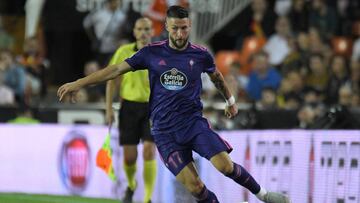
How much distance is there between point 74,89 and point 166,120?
1.11 metres

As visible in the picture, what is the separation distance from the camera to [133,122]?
14.1 m

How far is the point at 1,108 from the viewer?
742 inches

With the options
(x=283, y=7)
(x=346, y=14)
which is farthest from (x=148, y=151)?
(x=346, y=14)

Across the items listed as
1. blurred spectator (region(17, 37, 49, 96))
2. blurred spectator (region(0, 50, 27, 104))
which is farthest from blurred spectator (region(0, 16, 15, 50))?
blurred spectator (region(0, 50, 27, 104))

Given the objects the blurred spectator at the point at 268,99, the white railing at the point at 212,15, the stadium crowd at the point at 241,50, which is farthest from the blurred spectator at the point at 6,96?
the blurred spectator at the point at 268,99

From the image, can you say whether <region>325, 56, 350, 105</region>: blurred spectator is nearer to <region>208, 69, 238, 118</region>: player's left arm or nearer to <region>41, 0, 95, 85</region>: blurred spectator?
<region>41, 0, 95, 85</region>: blurred spectator

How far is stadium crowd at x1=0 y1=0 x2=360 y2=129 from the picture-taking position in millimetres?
18172

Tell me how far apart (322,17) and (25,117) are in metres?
5.82

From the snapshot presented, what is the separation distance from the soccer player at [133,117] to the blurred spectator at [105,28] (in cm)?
610

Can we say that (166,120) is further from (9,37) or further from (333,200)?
(9,37)

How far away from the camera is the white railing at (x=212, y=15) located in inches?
848

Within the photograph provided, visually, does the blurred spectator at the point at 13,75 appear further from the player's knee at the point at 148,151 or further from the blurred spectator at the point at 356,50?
the player's knee at the point at 148,151

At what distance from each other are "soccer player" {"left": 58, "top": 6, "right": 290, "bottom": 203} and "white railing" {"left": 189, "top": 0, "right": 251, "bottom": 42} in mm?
10299

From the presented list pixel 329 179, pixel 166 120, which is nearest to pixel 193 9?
pixel 329 179
